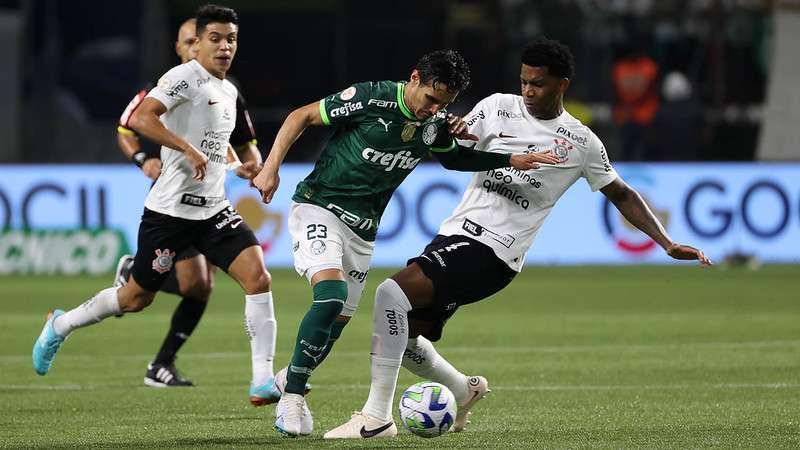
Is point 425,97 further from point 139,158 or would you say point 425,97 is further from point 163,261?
point 139,158

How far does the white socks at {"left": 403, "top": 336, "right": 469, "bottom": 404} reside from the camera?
26.3ft

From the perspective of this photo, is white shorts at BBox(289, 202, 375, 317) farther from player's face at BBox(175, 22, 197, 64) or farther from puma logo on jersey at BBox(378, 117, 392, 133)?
player's face at BBox(175, 22, 197, 64)

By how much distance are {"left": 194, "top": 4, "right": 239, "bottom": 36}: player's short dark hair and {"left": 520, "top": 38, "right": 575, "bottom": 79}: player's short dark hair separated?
1.82 meters

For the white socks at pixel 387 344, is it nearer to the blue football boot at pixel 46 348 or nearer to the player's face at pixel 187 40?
the blue football boot at pixel 46 348

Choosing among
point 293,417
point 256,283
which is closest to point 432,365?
point 293,417

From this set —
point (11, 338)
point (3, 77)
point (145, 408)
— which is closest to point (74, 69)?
point (3, 77)

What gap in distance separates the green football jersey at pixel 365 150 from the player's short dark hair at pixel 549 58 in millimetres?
546

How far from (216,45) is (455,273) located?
212cm

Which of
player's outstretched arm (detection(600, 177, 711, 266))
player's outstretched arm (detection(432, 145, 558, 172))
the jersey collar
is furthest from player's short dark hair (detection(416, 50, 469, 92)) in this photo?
player's outstretched arm (detection(600, 177, 711, 266))

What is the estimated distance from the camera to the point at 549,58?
8.03 metres

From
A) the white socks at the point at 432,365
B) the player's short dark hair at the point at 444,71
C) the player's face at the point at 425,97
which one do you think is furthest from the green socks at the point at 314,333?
the player's short dark hair at the point at 444,71

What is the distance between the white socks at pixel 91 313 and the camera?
947 centimetres

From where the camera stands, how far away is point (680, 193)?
19.4 metres

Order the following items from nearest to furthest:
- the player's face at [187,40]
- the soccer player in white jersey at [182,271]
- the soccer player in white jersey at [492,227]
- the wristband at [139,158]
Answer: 1. the soccer player in white jersey at [492,227]
2. the soccer player in white jersey at [182,271]
3. the wristband at [139,158]
4. the player's face at [187,40]
